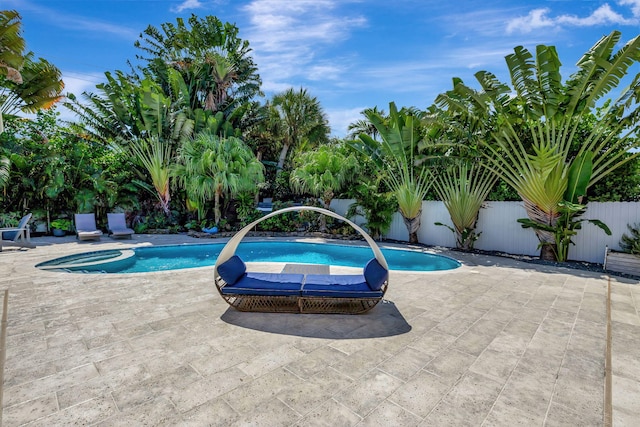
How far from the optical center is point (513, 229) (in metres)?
11.1

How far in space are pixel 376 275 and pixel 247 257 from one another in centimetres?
827

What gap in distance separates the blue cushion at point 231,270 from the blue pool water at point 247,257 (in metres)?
4.56

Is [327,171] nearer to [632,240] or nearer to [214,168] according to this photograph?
[214,168]

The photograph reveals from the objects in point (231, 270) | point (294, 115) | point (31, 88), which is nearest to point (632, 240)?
point (231, 270)

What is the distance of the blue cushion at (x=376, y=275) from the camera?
4.61 metres

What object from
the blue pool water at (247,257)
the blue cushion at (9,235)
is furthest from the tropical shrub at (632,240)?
the blue cushion at (9,235)

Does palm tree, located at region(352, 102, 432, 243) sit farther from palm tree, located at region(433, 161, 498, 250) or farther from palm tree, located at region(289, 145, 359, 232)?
palm tree, located at region(289, 145, 359, 232)

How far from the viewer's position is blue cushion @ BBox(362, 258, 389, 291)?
182 inches

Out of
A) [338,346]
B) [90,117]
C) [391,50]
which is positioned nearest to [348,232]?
[391,50]

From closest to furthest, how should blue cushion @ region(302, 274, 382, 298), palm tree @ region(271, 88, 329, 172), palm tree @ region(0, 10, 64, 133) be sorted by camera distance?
blue cushion @ region(302, 274, 382, 298)
palm tree @ region(0, 10, 64, 133)
palm tree @ region(271, 88, 329, 172)

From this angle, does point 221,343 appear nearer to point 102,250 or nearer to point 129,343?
point 129,343

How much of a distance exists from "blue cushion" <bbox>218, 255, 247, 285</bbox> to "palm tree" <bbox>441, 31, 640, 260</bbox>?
8.87 metres

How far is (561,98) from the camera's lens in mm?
8609

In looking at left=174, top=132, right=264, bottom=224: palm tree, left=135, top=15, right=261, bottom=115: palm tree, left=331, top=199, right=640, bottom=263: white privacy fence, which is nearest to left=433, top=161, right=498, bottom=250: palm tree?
left=331, top=199, right=640, bottom=263: white privacy fence
